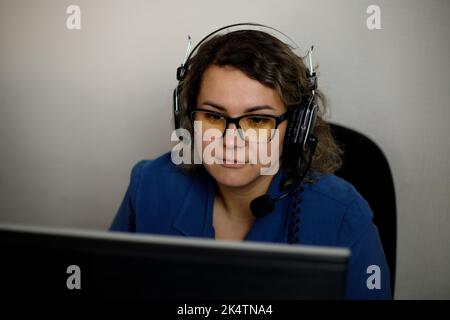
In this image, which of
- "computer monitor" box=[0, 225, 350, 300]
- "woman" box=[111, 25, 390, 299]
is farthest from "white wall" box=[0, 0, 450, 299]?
"computer monitor" box=[0, 225, 350, 300]

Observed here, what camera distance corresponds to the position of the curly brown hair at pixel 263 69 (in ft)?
3.39

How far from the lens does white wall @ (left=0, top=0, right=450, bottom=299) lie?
1.43m

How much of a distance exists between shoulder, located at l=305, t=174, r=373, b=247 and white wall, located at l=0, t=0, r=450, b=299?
439mm

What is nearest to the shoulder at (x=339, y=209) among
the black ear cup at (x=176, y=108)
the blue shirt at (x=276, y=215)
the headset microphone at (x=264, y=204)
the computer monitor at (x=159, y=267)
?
the blue shirt at (x=276, y=215)

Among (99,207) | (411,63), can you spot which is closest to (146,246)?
(411,63)

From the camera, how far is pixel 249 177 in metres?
1.05

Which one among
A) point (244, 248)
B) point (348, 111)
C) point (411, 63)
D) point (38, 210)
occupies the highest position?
point (411, 63)

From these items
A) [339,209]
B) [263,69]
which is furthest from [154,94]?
[339,209]

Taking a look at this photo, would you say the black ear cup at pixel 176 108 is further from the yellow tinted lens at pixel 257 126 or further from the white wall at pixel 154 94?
the white wall at pixel 154 94

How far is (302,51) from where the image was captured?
1.46m

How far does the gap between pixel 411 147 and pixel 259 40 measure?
0.73 meters

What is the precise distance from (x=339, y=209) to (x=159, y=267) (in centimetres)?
74

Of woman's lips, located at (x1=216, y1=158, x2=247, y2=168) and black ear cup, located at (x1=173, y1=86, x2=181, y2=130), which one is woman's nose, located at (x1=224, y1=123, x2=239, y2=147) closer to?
woman's lips, located at (x1=216, y1=158, x2=247, y2=168)
